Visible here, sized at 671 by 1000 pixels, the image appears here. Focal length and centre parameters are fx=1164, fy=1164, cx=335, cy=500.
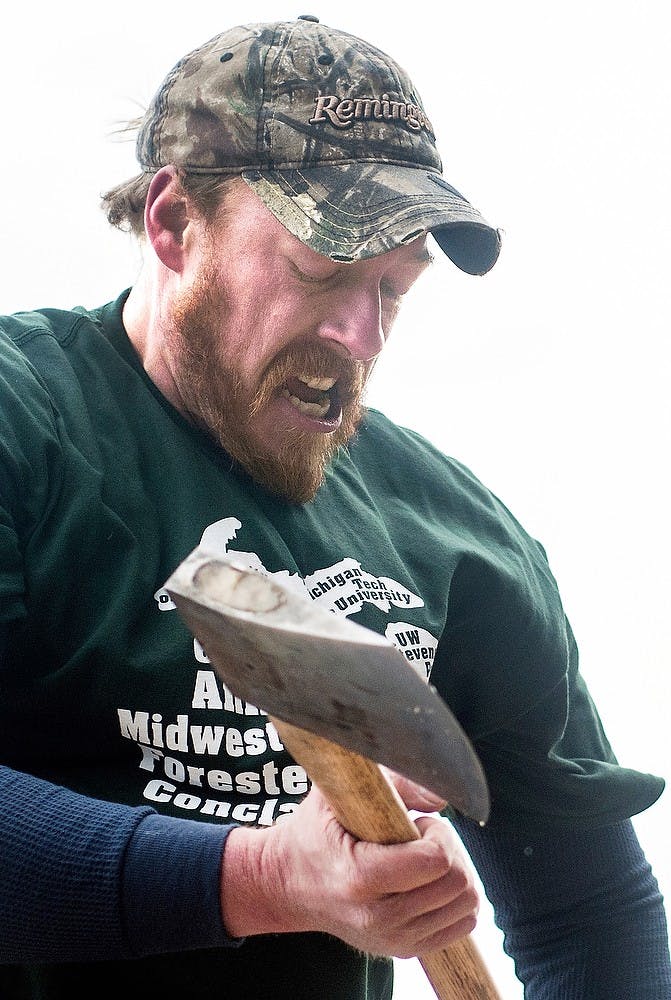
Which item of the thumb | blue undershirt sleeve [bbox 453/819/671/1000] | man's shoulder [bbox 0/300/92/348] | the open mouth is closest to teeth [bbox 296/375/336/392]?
the open mouth

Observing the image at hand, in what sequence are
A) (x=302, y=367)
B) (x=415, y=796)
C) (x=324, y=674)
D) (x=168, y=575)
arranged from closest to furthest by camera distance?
(x=324, y=674) < (x=415, y=796) < (x=168, y=575) < (x=302, y=367)

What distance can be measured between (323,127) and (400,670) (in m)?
0.69

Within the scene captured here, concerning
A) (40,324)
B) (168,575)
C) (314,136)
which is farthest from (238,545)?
(314,136)

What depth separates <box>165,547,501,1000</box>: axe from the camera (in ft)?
2.22

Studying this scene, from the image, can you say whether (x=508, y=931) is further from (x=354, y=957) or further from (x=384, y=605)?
(x=384, y=605)

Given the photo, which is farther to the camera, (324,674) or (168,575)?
(168,575)

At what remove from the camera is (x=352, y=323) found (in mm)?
1194

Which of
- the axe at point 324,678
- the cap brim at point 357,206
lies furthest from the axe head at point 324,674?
the cap brim at point 357,206

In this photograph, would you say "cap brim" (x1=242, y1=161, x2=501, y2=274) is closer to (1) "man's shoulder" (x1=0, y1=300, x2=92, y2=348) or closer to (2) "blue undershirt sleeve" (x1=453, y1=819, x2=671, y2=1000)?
(1) "man's shoulder" (x1=0, y1=300, x2=92, y2=348)

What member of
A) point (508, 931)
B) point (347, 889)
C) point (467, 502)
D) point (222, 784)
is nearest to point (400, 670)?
point (347, 889)

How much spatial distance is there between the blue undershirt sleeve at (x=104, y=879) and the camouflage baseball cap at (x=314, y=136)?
21.8 inches

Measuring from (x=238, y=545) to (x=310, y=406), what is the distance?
0.58ft

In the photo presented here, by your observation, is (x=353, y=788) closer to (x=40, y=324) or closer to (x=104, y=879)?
(x=104, y=879)

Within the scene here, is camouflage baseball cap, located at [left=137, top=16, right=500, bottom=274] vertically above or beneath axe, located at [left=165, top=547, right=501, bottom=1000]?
above
